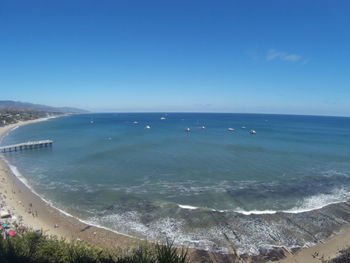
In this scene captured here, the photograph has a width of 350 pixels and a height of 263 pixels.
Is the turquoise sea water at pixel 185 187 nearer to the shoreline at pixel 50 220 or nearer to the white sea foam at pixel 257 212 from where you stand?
the white sea foam at pixel 257 212

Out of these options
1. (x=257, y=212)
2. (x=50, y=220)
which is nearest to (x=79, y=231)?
(x=50, y=220)

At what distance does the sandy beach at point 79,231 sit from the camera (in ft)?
50.7

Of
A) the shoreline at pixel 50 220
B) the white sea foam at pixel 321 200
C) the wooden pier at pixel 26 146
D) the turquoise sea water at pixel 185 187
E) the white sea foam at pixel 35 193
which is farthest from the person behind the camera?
the wooden pier at pixel 26 146

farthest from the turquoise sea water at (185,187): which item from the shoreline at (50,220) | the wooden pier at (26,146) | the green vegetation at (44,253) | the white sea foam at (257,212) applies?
the green vegetation at (44,253)

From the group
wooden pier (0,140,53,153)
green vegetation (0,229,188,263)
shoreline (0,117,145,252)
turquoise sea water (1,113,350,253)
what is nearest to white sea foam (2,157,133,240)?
shoreline (0,117,145,252)

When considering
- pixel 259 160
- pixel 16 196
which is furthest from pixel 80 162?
pixel 259 160

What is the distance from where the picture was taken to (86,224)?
19531 mm

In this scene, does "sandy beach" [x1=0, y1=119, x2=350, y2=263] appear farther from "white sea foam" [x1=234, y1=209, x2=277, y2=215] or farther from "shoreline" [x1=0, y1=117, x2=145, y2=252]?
"white sea foam" [x1=234, y1=209, x2=277, y2=215]

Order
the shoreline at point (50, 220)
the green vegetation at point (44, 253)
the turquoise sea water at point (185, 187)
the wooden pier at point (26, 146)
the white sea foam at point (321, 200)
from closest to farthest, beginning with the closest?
the green vegetation at point (44, 253), the shoreline at point (50, 220), the turquoise sea water at point (185, 187), the white sea foam at point (321, 200), the wooden pier at point (26, 146)

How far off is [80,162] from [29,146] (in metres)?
23.6

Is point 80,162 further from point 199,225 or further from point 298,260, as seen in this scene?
point 298,260

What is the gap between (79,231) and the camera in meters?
18.6

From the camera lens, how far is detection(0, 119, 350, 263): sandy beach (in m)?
15.5

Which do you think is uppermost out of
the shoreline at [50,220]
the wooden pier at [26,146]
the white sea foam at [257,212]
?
the wooden pier at [26,146]
